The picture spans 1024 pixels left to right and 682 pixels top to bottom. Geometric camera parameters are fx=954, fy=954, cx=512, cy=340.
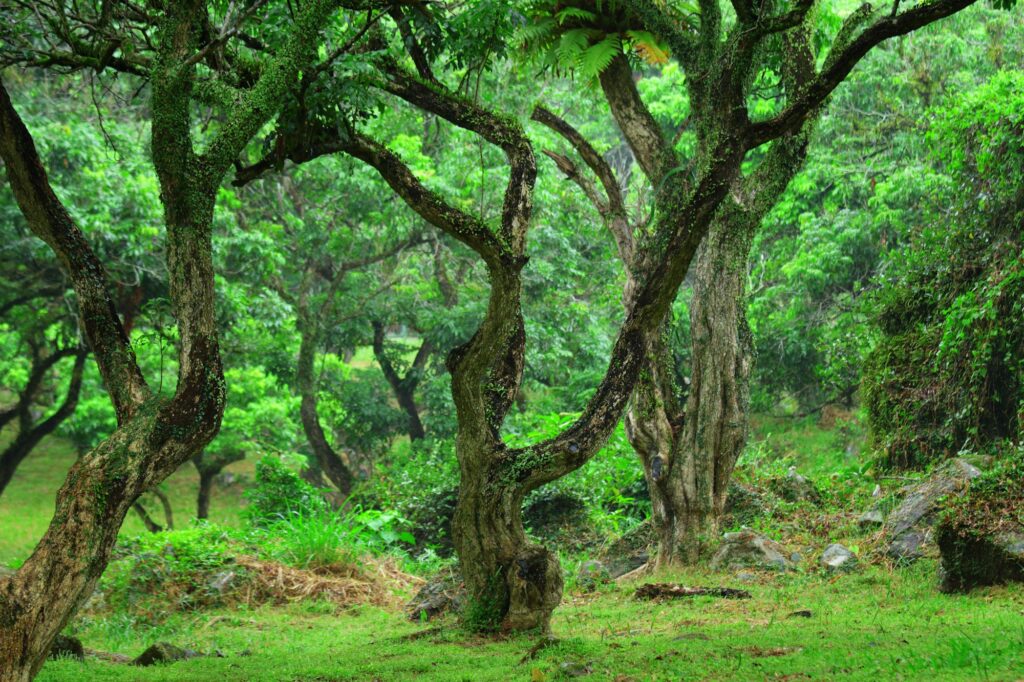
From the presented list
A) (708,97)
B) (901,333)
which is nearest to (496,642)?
(708,97)

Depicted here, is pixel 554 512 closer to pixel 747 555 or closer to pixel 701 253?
pixel 747 555

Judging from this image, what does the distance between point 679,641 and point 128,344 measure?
12.2 ft

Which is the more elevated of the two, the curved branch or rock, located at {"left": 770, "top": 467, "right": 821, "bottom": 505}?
the curved branch

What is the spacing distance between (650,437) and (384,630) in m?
3.26

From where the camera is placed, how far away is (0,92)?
5109mm

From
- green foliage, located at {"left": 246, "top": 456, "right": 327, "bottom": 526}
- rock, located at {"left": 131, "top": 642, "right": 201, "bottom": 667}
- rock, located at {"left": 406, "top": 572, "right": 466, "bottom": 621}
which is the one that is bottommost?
rock, located at {"left": 131, "top": 642, "right": 201, "bottom": 667}

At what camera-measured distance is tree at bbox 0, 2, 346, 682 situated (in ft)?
14.9

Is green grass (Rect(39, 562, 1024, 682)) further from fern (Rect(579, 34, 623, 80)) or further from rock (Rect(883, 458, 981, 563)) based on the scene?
fern (Rect(579, 34, 623, 80))

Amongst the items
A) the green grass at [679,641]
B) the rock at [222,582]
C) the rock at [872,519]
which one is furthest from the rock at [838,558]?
the rock at [222,582]

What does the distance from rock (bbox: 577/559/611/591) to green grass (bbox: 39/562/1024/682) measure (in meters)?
0.69

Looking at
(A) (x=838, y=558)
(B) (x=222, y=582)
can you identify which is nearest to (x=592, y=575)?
(A) (x=838, y=558)

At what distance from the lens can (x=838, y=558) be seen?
8867 millimetres

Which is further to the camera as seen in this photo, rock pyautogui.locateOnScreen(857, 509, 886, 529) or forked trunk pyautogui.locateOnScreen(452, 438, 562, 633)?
rock pyautogui.locateOnScreen(857, 509, 886, 529)

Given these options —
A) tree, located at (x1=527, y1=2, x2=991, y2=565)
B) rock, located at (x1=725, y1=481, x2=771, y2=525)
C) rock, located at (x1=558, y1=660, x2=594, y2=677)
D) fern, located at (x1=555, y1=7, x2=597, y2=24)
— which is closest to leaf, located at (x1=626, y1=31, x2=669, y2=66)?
tree, located at (x1=527, y1=2, x2=991, y2=565)
